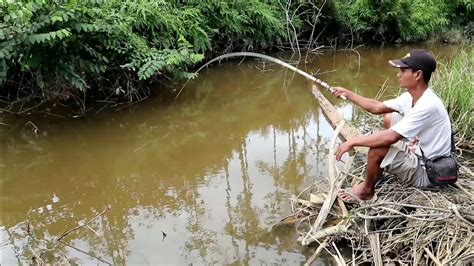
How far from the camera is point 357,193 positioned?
3699mm

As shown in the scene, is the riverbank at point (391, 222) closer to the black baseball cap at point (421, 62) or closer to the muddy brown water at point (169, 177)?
the muddy brown water at point (169, 177)

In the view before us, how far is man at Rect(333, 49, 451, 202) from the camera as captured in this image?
3.28 metres

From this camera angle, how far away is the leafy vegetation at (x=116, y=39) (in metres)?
5.75

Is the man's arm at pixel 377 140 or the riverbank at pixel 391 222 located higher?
the man's arm at pixel 377 140

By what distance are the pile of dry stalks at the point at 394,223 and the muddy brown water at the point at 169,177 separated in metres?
0.19

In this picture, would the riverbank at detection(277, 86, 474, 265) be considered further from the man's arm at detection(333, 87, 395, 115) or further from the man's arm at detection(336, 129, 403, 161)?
the man's arm at detection(333, 87, 395, 115)

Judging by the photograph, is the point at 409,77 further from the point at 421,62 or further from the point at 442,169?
the point at 442,169

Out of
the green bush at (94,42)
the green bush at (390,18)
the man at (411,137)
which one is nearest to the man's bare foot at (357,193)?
the man at (411,137)

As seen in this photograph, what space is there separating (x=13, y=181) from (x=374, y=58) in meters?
7.84

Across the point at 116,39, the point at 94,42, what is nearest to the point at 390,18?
the point at 116,39

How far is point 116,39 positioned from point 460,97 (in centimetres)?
418

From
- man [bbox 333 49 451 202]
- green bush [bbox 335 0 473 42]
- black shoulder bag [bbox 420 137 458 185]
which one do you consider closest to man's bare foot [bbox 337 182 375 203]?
man [bbox 333 49 451 202]

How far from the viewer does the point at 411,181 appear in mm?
3596

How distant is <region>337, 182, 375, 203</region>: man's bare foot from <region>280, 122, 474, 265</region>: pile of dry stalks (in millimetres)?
54
